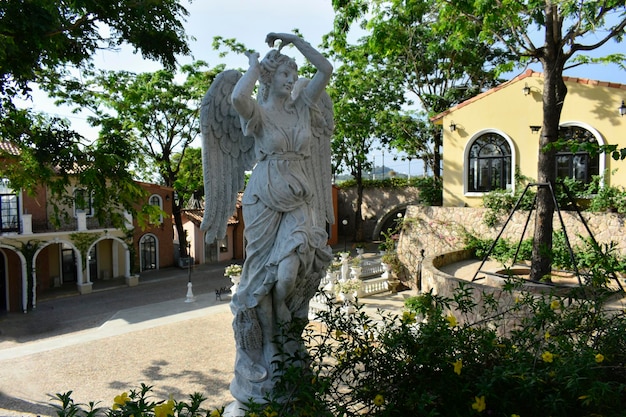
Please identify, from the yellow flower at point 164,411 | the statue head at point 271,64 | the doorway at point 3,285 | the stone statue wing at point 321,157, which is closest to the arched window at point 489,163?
the stone statue wing at point 321,157

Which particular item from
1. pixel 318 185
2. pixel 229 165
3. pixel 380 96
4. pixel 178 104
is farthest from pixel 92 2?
pixel 380 96

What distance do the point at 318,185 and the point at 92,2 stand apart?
384cm

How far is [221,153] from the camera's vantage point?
3.91 meters

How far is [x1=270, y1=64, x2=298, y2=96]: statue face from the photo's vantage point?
3678 millimetres

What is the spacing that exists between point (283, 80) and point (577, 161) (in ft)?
43.1

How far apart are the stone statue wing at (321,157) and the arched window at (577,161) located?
1161cm

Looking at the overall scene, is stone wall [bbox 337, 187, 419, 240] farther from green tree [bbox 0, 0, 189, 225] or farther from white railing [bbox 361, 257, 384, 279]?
green tree [bbox 0, 0, 189, 225]

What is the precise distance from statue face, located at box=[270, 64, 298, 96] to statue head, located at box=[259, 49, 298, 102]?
2 centimetres

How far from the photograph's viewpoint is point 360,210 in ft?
82.5

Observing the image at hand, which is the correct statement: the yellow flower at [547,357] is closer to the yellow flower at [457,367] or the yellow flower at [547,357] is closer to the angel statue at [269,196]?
the yellow flower at [457,367]

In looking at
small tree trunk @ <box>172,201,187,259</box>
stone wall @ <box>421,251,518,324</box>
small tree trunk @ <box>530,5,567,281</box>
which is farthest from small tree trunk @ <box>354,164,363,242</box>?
small tree trunk @ <box>530,5,567,281</box>

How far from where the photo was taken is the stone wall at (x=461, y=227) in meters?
11.4

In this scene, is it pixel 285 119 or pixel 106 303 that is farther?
pixel 106 303

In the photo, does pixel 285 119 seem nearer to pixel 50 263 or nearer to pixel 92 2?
pixel 92 2
